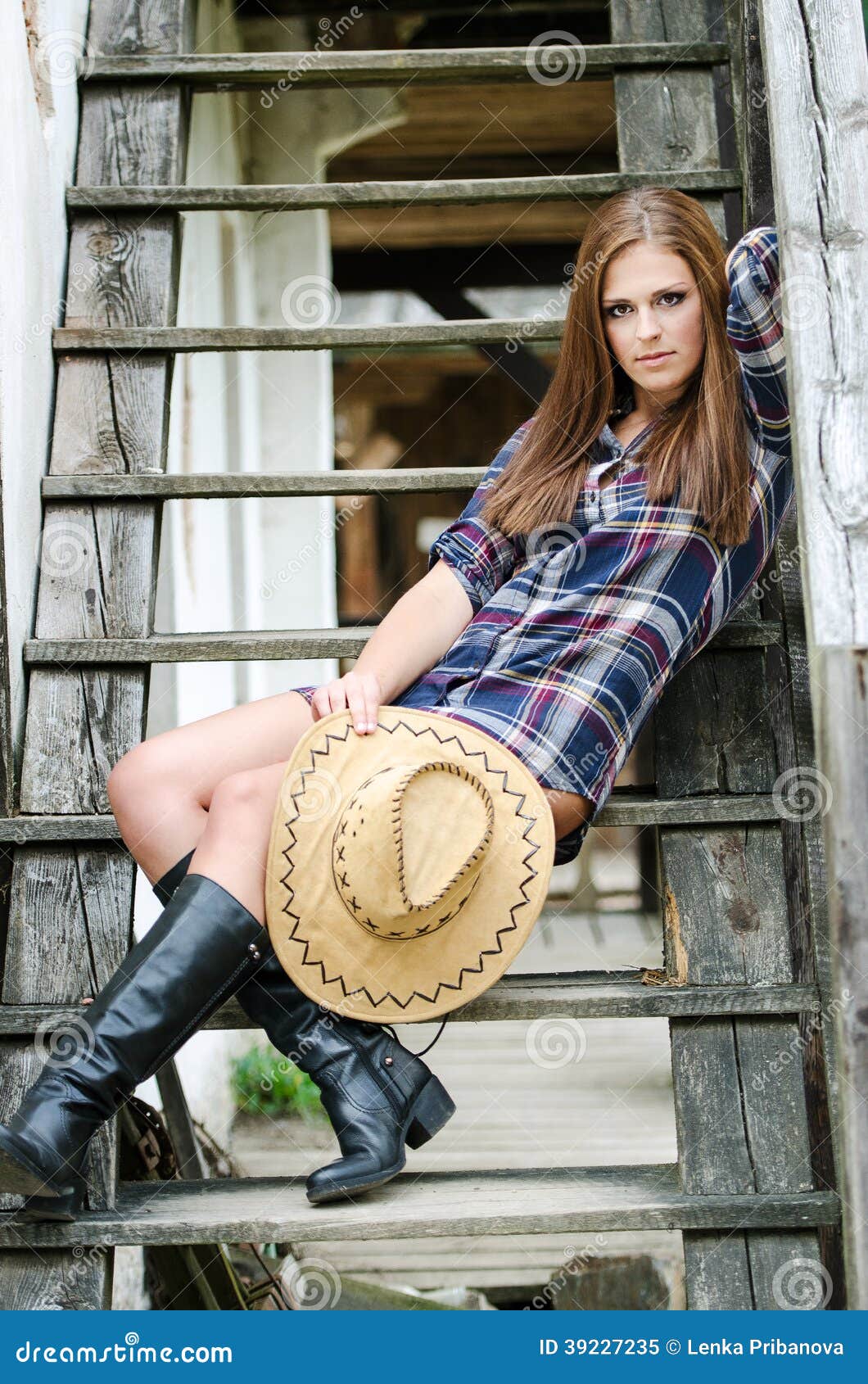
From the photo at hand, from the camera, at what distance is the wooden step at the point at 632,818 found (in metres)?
1.77

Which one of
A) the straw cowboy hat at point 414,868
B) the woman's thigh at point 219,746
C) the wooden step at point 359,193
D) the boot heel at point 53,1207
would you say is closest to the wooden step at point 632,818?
the woman's thigh at point 219,746

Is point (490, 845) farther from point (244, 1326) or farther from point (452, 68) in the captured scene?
point (452, 68)

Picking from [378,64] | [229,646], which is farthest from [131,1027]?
[378,64]

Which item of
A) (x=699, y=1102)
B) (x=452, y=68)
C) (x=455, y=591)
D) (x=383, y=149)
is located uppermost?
(x=383, y=149)

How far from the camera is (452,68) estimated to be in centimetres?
233

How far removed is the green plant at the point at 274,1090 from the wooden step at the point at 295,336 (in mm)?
2402

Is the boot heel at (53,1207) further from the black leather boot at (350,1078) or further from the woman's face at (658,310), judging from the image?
the woman's face at (658,310)

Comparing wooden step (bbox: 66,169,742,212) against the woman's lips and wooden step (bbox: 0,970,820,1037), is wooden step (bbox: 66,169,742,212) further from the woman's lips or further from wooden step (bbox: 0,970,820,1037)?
wooden step (bbox: 0,970,820,1037)

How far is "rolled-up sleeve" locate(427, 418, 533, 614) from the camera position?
73.9 inches

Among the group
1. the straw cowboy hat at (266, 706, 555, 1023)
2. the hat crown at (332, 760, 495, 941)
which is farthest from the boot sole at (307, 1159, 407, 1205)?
the hat crown at (332, 760, 495, 941)

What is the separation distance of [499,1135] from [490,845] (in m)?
2.19

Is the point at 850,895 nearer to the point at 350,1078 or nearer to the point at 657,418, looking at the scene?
the point at 350,1078

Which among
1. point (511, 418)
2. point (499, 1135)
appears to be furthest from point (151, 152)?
point (511, 418)

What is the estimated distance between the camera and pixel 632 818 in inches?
70.2
